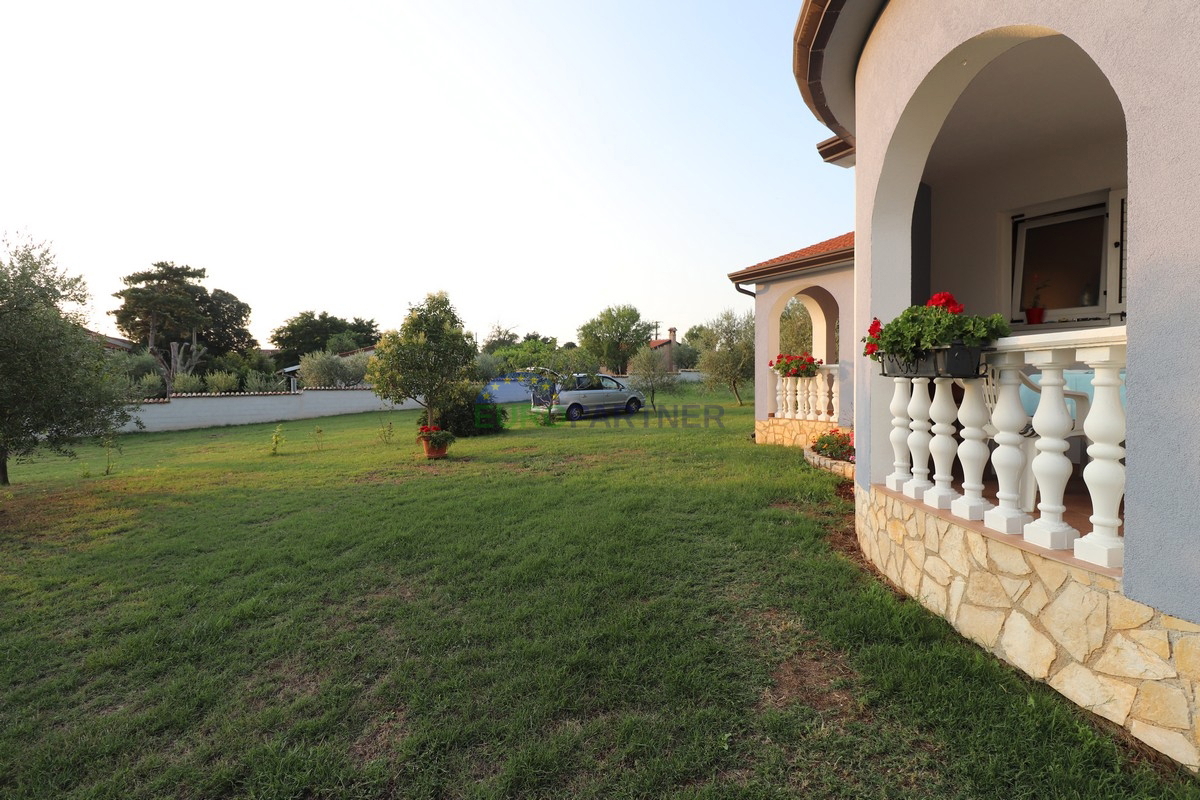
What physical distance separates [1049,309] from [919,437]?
3.66 meters

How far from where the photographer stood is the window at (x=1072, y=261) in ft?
15.5

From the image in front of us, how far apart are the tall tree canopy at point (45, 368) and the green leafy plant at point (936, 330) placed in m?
8.90

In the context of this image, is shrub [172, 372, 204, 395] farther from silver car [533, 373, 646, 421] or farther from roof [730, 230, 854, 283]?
roof [730, 230, 854, 283]

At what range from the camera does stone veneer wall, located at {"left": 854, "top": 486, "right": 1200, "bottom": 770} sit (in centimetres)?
171

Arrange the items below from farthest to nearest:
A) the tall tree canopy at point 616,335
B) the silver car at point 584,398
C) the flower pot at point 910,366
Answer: the tall tree canopy at point 616,335, the silver car at point 584,398, the flower pot at point 910,366

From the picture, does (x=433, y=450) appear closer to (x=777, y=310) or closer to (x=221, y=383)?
(x=777, y=310)

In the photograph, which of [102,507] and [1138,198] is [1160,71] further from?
[102,507]

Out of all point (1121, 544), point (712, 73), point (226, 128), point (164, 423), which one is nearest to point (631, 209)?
point (712, 73)

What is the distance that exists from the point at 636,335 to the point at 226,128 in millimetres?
40583

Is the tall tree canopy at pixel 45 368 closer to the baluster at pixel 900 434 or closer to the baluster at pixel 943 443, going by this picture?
the baluster at pixel 900 434

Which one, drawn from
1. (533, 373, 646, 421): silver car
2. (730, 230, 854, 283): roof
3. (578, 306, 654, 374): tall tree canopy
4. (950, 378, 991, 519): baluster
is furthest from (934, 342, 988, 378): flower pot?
(578, 306, 654, 374): tall tree canopy

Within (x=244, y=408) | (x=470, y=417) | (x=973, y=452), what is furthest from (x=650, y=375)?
(x=973, y=452)

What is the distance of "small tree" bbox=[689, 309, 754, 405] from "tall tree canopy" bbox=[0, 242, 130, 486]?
14153 millimetres

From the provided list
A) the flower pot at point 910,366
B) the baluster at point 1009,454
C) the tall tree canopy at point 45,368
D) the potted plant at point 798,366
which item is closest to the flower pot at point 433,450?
the tall tree canopy at point 45,368
